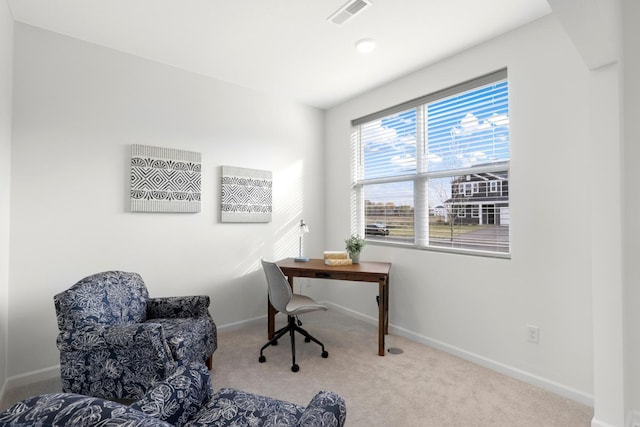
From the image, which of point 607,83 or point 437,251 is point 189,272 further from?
point 607,83

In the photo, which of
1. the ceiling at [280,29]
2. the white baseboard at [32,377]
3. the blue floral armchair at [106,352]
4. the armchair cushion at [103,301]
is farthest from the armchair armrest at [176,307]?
the ceiling at [280,29]

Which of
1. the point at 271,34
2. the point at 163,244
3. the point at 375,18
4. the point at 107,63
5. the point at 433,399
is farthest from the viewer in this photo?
the point at 163,244

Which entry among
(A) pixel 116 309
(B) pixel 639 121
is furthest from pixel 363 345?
(B) pixel 639 121

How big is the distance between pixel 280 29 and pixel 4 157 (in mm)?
2120

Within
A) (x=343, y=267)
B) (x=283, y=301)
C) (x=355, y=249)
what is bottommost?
(x=283, y=301)

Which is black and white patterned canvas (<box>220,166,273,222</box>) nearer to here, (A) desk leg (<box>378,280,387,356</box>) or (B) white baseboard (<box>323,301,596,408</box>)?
(A) desk leg (<box>378,280,387,356</box>)

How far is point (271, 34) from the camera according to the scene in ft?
8.24

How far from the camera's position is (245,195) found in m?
3.52

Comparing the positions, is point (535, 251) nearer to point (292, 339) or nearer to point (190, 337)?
point (292, 339)

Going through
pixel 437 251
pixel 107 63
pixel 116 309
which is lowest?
pixel 116 309

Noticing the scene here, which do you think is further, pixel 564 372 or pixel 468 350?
pixel 468 350

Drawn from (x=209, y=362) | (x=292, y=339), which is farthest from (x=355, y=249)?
(x=209, y=362)

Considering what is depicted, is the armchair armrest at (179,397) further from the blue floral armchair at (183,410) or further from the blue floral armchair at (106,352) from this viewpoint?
the blue floral armchair at (106,352)

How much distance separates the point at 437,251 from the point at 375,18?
6.67ft
